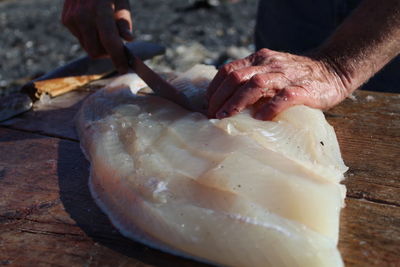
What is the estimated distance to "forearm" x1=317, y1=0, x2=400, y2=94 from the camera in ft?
8.67

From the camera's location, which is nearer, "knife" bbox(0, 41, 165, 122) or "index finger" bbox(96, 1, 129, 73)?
"index finger" bbox(96, 1, 129, 73)

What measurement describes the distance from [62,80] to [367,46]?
7.09 ft

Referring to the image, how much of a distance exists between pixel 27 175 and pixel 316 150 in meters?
1.48

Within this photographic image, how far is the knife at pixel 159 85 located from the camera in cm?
255

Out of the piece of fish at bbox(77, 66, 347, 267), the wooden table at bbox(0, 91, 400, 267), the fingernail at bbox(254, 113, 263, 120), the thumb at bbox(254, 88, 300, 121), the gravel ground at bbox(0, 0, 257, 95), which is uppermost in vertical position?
the thumb at bbox(254, 88, 300, 121)

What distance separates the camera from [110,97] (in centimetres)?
281

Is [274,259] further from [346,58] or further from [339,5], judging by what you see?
[339,5]

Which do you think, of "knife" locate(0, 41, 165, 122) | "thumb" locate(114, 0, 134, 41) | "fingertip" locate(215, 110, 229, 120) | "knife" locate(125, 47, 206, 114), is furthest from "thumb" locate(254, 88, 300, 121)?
"knife" locate(0, 41, 165, 122)

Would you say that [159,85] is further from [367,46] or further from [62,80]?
[367,46]

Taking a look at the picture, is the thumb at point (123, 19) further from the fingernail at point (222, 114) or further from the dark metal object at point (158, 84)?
the fingernail at point (222, 114)

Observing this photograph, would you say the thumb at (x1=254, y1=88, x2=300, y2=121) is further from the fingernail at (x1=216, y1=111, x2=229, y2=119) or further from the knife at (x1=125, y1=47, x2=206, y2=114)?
the knife at (x1=125, y1=47, x2=206, y2=114)

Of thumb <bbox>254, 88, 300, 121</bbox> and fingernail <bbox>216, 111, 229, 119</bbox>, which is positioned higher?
thumb <bbox>254, 88, 300, 121</bbox>

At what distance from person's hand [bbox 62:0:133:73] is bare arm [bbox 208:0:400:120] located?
87 centimetres

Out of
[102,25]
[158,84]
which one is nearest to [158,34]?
[102,25]
